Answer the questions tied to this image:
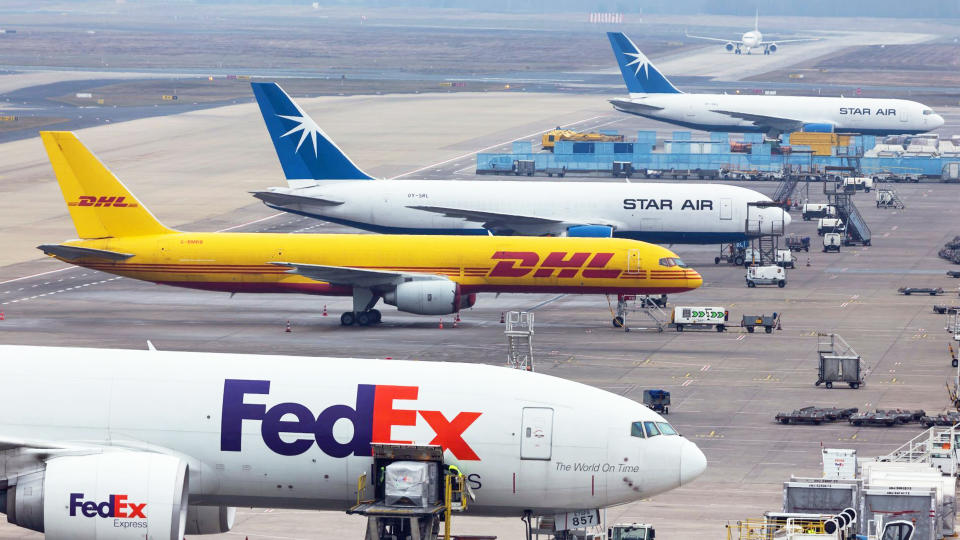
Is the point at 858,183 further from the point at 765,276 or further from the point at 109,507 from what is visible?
the point at 109,507

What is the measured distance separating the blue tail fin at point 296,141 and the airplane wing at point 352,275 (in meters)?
18.7

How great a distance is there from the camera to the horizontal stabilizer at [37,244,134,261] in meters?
73.3

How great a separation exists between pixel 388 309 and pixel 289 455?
4667 cm

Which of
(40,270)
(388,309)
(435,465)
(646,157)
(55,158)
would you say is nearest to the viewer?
(435,465)

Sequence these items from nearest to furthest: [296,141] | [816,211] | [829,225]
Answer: [296,141] < [829,225] < [816,211]

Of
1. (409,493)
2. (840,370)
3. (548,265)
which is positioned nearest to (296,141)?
(548,265)

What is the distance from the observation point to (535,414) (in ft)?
114

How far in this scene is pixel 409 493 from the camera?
110ft

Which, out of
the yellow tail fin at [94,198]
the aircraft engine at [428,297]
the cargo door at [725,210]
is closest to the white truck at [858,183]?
the cargo door at [725,210]

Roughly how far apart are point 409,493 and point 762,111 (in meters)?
131

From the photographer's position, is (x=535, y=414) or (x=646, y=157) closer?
(x=535, y=414)

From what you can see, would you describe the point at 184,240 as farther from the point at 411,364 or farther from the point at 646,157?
the point at 646,157

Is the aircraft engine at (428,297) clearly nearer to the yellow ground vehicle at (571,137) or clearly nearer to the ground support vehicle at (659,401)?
the ground support vehicle at (659,401)


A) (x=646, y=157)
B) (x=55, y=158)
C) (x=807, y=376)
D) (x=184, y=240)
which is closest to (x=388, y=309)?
(x=184, y=240)
